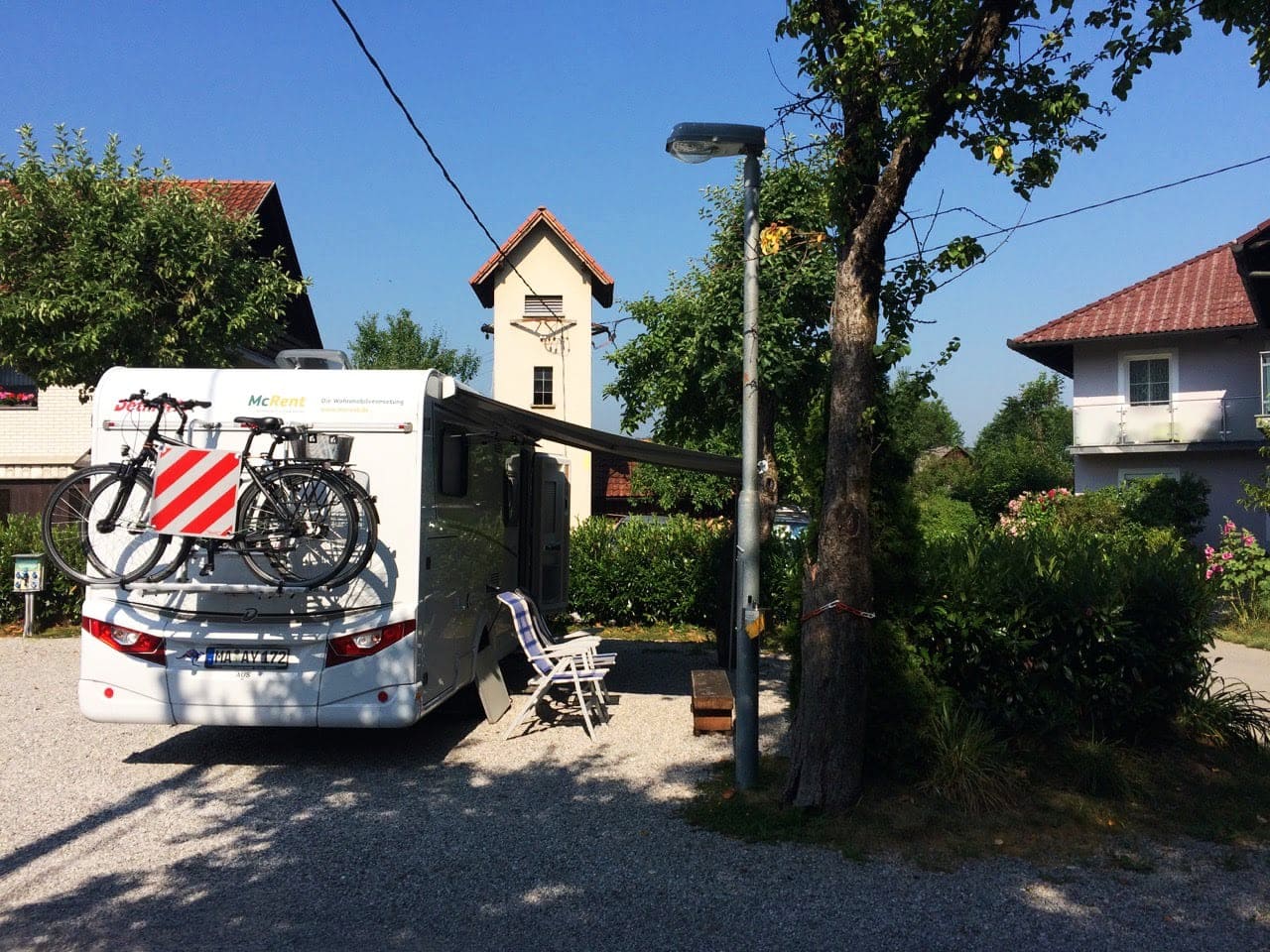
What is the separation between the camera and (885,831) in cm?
548

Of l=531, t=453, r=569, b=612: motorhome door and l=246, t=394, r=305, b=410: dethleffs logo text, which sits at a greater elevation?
l=246, t=394, r=305, b=410: dethleffs logo text

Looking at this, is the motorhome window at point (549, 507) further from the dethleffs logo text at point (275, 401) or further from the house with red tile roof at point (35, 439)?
the house with red tile roof at point (35, 439)

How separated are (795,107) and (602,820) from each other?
4.52 metres

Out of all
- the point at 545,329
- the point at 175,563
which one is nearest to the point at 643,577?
the point at 175,563

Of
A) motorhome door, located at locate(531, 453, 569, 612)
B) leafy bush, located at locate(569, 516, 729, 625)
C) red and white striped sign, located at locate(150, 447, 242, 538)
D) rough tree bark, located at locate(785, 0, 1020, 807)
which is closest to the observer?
rough tree bark, located at locate(785, 0, 1020, 807)

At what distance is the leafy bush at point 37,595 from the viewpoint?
44.1ft

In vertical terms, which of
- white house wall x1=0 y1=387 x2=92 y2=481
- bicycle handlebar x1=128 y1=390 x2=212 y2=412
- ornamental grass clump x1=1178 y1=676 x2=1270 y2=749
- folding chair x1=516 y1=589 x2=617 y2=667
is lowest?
ornamental grass clump x1=1178 y1=676 x2=1270 y2=749

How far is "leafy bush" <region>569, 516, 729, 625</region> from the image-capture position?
14.1 m

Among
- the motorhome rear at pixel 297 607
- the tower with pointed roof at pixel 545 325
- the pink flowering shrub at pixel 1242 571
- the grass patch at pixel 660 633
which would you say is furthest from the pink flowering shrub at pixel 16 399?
the pink flowering shrub at pixel 1242 571

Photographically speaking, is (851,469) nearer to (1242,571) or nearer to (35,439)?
(1242,571)

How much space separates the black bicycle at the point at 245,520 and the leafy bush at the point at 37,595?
25.2ft

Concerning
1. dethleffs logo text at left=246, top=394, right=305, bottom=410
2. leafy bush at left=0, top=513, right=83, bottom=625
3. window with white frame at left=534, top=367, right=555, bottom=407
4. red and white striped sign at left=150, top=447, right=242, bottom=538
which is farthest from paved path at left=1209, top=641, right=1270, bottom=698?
window with white frame at left=534, top=367, right=555, bottom=407

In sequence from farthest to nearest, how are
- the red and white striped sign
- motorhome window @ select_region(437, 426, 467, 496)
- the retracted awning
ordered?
the retracted awning < motorhome window @ select_region(437, 426, 467, 496) < the red and white striped sign

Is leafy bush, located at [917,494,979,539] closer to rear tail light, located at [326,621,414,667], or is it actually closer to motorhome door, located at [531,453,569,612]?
motorhome door, located at [531,453,569,612]
